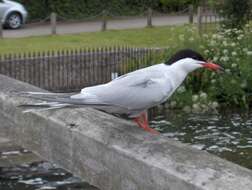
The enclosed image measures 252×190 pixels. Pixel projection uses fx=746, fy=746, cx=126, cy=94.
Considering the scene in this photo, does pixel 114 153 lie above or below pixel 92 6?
above

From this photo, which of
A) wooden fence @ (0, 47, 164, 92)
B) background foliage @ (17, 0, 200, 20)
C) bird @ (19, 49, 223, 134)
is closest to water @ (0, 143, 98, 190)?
bird @ (19, 49, 223, 134)

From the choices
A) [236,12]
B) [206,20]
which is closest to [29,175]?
[236,12]

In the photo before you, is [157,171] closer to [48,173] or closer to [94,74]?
[48,173]

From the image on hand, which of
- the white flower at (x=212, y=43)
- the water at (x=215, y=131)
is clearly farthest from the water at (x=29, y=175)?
the white flower at (x=212, y=43)

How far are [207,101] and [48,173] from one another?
5.74 meters

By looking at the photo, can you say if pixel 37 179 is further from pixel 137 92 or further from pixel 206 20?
pixel 206 20

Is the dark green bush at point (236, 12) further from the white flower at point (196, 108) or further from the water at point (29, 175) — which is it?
the water at point (29, 175)

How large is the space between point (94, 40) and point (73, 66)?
8070 mm

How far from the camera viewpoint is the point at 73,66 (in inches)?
653

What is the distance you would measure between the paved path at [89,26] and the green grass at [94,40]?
7.07ft

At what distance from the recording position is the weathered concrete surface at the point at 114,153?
3439 mm

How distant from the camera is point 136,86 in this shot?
4465 mm

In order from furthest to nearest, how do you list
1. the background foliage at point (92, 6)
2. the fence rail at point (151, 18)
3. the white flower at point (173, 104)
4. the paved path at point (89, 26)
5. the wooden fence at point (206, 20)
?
the background foliage at point (92, 6)
the paved path at point (89, 26)
the fence rail at point (151, 18)
the wooden fence at point (206, 20)
the white flower at point (173, 104)

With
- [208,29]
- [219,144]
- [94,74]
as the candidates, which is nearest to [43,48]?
[94,74]
